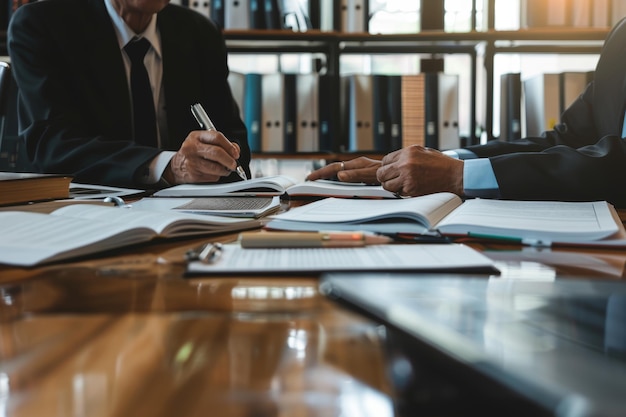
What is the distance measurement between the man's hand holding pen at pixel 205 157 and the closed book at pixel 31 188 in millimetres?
310

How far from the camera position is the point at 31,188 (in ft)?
3.45

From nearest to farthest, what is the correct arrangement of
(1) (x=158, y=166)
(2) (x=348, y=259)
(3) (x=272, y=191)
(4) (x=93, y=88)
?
(2) (x=348, y=259) < (3) (x=272, y=191) < (1) (x=158, y=166) < (4) (x=93, y=88)

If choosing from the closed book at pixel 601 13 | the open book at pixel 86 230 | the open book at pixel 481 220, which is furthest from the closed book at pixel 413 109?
the open book at pixel 86 230

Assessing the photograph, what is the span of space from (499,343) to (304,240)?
1.24 ft

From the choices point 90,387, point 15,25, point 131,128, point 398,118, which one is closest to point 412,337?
point 90,387

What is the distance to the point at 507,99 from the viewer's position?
8.48ft

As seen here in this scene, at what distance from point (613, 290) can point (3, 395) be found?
0.34m

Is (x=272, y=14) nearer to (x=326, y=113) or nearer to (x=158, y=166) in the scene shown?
(x=326, y=113)

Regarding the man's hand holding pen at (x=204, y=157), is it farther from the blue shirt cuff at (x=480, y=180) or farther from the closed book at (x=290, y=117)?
the closed book at (x=290, y=117)

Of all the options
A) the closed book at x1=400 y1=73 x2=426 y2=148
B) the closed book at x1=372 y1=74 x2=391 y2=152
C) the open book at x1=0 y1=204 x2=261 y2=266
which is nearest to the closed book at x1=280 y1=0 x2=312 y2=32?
the closed book at x1=372 y1=74 x2=391 y2=152

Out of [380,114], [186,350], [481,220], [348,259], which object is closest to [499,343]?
[186,350]

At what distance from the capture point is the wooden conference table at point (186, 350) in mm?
265

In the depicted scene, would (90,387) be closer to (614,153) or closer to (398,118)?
(614,153)

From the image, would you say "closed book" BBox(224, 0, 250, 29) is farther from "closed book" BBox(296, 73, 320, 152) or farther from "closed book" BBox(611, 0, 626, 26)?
"closed book" BBox(611, 0, 626, 26)
